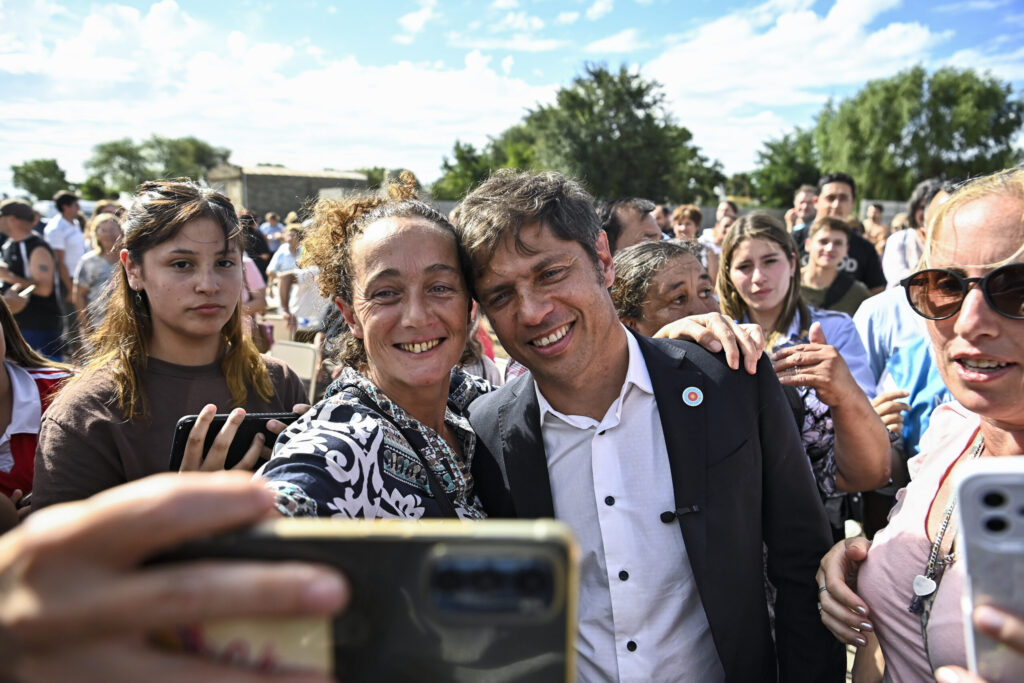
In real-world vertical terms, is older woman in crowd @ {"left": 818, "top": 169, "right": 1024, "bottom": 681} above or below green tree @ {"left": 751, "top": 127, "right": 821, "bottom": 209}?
below

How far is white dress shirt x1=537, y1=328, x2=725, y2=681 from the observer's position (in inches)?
67.0

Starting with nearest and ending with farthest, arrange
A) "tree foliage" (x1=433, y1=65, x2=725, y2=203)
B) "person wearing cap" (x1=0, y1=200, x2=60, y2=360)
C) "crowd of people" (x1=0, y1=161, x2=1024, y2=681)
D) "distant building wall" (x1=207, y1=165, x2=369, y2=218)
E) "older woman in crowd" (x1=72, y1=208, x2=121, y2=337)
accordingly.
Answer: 1. "crowd of people" (x1=0, y1=161, x2=1024, y2=681)
2. "person wearing cap" (x1=0, y1=200, x2=60, y2=360)
3. "older woman in crowd" (x1=72, y1=208, x2=121, y2=337)
4. "distant building wall" (x1=207, y1=165, x2=369, y2=218)
5. "tree foliage" (x1=433, y1=65, x2=725, y2=203)

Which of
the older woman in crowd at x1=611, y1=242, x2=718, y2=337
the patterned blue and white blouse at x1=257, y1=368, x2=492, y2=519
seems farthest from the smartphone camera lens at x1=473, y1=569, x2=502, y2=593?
the older woman in crowd at x1=611, y1=242, x2=718, y2=337

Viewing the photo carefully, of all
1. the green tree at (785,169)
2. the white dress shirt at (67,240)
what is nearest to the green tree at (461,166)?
the green tree at (785,169)

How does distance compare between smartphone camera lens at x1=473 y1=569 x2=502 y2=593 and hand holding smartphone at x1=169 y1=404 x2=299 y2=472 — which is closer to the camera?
smartphone camera lens at x1=473 y1=569 x2=502 y2=593

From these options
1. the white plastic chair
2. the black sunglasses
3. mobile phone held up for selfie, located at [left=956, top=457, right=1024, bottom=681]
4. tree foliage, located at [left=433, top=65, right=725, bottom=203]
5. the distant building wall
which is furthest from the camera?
tree foliage, located at [left=433, top=65, right=725, bottom=203]

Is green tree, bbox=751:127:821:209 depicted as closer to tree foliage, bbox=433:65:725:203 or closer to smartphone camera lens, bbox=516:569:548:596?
tree foliage, bbox=433:65:725:203

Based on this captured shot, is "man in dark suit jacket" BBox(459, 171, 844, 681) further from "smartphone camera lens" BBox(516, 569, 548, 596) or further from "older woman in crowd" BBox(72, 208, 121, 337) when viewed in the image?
"older woman in crowd" BBox(72, 208, 121, 337)

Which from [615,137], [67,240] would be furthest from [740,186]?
[67,240]

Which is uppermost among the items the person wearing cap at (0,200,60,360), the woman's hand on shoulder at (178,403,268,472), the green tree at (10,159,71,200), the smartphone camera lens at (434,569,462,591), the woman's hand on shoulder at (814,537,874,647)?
the green tree at (10,159,71,200)

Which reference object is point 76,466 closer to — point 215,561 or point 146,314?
point 146,314

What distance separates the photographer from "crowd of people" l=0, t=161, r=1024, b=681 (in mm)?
595

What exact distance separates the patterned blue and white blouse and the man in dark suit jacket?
0.86 feet

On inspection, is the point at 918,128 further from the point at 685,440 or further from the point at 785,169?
the point at 685,440
